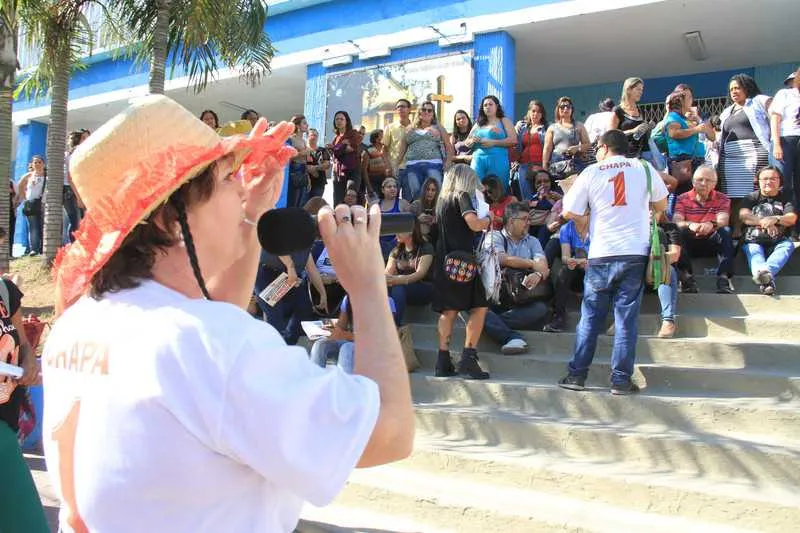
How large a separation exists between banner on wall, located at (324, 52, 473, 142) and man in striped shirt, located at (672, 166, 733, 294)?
5547 millimetres

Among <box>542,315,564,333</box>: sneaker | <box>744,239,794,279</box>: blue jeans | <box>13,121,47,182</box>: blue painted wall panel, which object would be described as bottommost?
<box>542,315,564,333</box>: sneaker

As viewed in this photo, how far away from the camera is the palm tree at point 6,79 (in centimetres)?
756

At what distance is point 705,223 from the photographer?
6.87 metres

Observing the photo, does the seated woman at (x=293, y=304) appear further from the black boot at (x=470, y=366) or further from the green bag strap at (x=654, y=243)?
the green bag strap at (x=654, y=243)

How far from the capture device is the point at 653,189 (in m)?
5.38

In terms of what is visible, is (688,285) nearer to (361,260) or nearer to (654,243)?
(654,243)

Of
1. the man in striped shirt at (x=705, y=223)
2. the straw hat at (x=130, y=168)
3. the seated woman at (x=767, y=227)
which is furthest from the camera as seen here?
the man in striped shirt at (x=705, y=223)

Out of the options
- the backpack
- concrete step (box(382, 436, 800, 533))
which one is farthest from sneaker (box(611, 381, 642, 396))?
the backpack

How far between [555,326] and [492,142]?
2.94 m

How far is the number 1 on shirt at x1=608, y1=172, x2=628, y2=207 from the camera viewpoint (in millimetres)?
5238

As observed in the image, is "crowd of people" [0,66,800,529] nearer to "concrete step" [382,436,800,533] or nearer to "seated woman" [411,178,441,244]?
"seated woman" [411,178,441,244]

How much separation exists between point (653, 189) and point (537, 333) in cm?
175

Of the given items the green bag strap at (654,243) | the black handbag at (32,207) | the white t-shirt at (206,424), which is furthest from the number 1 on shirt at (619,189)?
the black handbag at (32,207)

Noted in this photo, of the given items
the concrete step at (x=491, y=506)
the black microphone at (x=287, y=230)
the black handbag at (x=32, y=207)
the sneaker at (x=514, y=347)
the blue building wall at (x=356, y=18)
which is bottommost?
the concrete step at (x=491, y=506)
